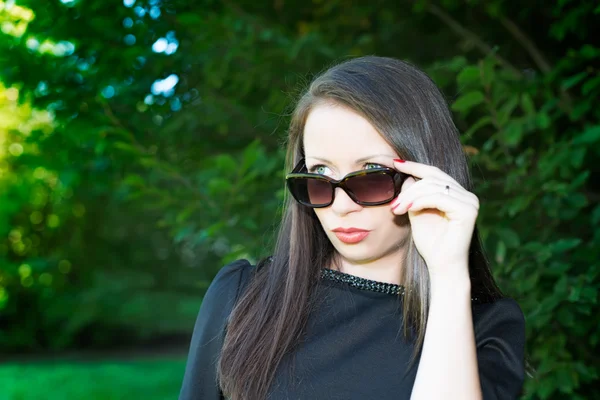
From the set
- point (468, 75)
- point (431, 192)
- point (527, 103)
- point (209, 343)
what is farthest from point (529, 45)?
point (209, 343)

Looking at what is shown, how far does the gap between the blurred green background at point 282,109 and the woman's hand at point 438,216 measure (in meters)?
0.85

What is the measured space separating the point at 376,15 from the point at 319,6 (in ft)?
1.34

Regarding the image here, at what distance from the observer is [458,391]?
56.4 inches

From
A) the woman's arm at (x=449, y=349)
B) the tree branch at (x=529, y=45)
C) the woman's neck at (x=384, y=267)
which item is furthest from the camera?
the tree branch at (x=529, y=45)

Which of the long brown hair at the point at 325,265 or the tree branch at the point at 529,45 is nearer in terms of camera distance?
the long brown hair at the point at 325,265

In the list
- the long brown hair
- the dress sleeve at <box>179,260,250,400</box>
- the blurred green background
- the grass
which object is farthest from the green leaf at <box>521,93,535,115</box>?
the grass

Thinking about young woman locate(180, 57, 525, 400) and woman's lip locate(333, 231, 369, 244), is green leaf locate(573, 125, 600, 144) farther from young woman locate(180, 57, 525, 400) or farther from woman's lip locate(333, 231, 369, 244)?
woman's lip locate(333, 231, 369, 244)

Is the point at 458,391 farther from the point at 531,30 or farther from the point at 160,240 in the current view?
the point at 160,240

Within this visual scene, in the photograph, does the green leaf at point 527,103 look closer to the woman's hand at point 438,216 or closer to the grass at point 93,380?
the woman's hand at point 438,216

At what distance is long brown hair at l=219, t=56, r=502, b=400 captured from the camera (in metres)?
1.63

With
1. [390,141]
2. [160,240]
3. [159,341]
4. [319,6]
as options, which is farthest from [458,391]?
[159,341]

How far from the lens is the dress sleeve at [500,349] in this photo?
5.17 feet

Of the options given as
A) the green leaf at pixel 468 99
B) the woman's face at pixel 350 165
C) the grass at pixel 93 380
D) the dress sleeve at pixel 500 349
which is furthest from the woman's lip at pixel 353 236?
the grass at pixel 93 380

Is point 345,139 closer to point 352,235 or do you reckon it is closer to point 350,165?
point 350,165
